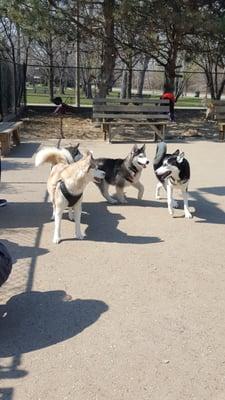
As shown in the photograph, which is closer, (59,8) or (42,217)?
(42,217)

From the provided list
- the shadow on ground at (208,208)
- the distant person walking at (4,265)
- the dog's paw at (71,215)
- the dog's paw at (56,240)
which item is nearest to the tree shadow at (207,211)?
the shadow on ground at (208,208)

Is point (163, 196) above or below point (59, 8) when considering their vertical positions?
below

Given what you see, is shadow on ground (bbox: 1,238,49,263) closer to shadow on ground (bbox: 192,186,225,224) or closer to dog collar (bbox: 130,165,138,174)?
dog collar (bbox: 130,165,138,174)

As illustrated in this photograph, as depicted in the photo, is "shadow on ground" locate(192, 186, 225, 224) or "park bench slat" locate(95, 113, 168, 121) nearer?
"shadow on ground" locate(192, 186, 225, 224)

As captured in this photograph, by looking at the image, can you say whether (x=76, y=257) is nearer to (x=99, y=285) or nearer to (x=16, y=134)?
(x=99, y=285)

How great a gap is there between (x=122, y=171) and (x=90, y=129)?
369 inches

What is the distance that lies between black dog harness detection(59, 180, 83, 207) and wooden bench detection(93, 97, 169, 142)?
8.98 meters

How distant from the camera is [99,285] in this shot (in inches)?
183

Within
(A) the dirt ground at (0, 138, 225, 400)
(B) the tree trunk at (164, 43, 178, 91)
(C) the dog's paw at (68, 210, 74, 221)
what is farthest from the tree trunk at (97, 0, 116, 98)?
(C) the dog's paw at (68, 210, 74, 221)

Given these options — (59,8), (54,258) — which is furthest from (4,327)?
(59,8)

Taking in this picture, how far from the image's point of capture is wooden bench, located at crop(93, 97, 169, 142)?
14.7 m

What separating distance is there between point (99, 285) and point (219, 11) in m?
15.2

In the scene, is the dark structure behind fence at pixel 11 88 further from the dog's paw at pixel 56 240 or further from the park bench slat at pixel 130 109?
the dog's paw at pixel 56 240

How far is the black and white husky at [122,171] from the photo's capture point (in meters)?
7.26
